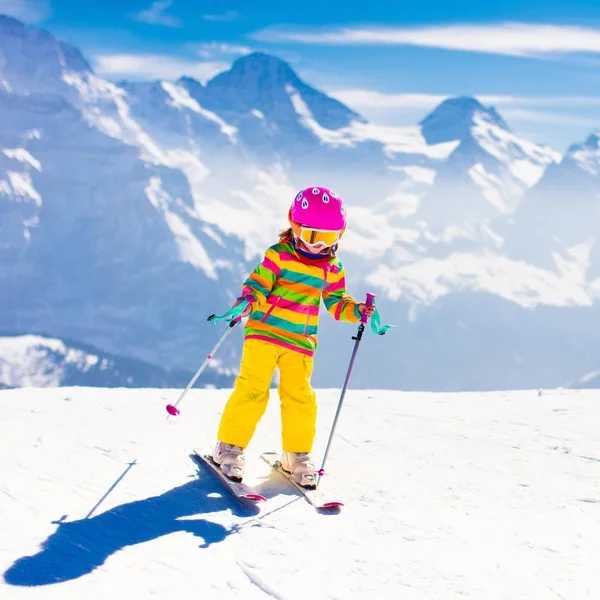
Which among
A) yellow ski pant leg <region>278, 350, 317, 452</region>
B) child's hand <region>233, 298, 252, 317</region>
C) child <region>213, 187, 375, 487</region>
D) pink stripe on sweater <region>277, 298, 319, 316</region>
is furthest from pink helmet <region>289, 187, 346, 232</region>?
yellow ski pant leg <region>278, 350, 317, 452</region>

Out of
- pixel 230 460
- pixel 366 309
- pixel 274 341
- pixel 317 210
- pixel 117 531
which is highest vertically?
pixel 317 210

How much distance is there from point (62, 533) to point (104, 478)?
3.70ft

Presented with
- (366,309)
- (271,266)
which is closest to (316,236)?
(271,266)

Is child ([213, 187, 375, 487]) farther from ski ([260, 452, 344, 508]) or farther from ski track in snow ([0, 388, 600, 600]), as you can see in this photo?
ski track in snow ([0, 388, 600, 600])

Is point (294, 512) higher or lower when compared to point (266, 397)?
lower

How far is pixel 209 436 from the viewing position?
7090 mm

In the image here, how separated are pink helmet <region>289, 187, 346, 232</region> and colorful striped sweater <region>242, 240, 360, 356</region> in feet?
1.01

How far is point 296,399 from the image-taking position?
608cm

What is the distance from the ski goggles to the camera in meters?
6.04

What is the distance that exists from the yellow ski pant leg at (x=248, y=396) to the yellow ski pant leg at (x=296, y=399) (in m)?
0.15

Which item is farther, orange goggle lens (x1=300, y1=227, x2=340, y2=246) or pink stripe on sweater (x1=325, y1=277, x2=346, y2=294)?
pink stripe on sweater (x1=325, y1=277, x2=346, y2=294)

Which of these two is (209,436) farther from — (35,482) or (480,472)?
(480,472)

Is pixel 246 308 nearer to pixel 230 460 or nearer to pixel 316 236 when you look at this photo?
pixel 316 236

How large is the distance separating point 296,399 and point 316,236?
146cm
